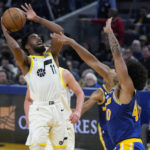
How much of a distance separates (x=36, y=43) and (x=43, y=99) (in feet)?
2.71

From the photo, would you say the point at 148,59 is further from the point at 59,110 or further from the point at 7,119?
the point at 59,110

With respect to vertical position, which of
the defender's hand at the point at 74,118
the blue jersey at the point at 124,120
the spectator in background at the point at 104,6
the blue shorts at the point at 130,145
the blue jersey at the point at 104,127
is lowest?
the spectator in background at the point at 104,6

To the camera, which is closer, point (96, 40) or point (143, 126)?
point (143, 126)

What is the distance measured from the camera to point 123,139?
4395 mm

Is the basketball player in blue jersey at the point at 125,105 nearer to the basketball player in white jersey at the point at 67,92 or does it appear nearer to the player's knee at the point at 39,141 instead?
the player's knee at the point at 39,141

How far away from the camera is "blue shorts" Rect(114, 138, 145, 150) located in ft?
14.1

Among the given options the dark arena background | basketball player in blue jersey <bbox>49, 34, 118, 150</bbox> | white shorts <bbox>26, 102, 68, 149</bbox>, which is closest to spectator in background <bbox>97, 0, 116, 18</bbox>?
the dark arena background

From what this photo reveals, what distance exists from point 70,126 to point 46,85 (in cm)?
83

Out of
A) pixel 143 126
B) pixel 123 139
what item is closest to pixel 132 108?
pixel 123 139

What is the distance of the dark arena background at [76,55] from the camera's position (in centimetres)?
863

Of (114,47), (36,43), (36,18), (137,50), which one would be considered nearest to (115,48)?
(114,47)

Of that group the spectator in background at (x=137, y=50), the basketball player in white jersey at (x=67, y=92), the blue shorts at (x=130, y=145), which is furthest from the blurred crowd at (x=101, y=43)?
the blue shorts at (x=130, y=145)

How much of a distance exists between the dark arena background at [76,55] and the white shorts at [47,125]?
1.69 meters

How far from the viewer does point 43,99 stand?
5.84 m
